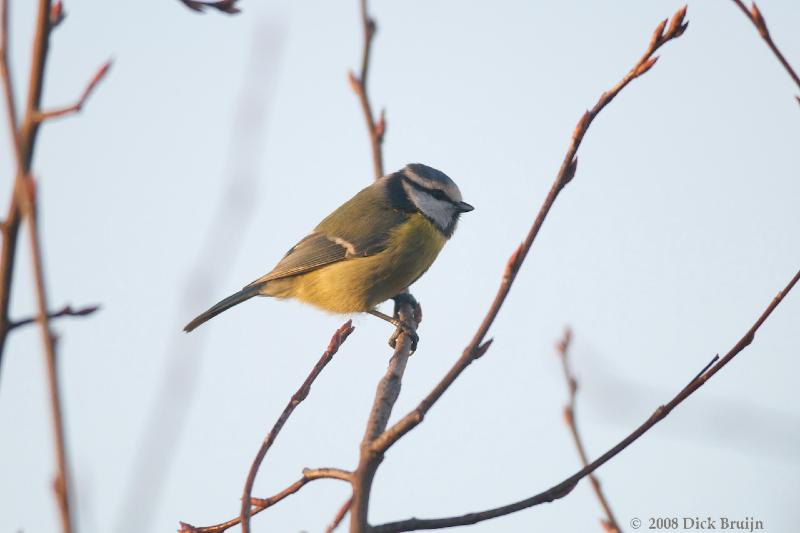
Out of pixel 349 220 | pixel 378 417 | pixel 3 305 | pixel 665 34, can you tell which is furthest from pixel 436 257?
pixel 3 305

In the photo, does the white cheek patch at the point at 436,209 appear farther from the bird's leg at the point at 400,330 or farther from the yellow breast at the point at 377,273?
the bird's leg at the point at 400,330

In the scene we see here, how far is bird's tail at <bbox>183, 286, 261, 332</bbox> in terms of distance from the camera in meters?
5.38

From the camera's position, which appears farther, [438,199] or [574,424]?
[438,199]

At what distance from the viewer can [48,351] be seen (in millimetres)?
1057

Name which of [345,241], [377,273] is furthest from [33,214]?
[345,241]

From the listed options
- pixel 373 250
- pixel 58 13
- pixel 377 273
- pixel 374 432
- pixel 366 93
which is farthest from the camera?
pixel 373 250

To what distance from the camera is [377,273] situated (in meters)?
5.29

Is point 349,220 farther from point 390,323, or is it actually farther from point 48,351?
point 48,351

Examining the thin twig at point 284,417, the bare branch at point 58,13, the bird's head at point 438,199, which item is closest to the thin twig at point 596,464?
the thin twig at point 284,417

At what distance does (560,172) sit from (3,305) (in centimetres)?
112

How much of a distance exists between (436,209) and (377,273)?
67 centimetres

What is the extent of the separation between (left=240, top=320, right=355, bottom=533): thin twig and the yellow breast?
248 cm

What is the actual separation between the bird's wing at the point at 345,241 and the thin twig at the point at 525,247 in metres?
3.53

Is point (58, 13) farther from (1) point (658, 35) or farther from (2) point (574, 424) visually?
(2) point (574, 424)
